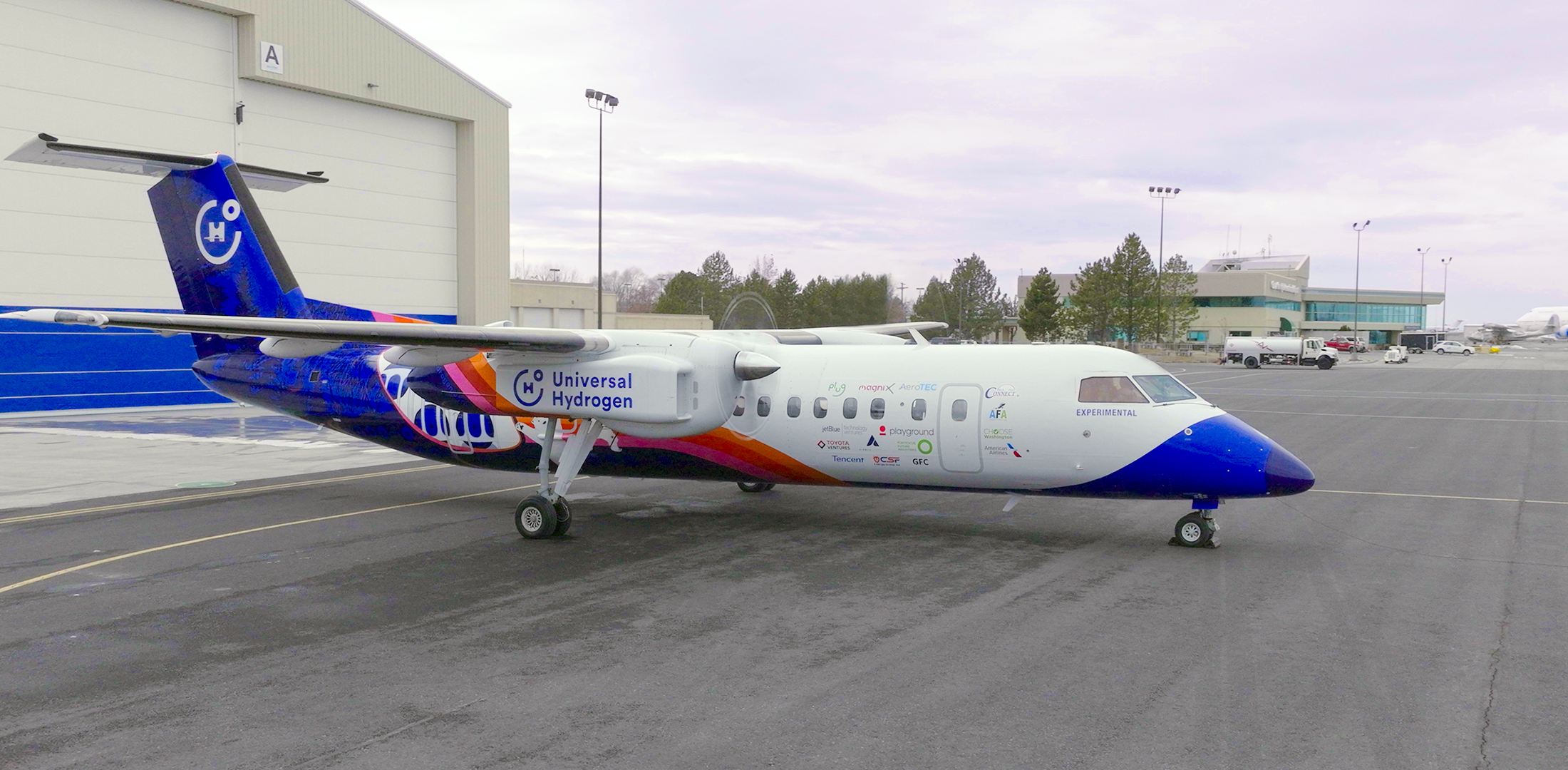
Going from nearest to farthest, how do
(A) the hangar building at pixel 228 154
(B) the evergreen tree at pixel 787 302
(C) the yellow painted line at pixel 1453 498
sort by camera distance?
(C) the yellow painted line at pixel 1453 498
(A) the hangar building at pixel 228 154
(B) the evergreen tree at pixel 787 302

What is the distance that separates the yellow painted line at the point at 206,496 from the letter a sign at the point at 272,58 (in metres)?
18.9

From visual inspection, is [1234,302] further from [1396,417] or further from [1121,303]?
[1396,417]

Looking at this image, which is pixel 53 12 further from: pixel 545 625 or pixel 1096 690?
pixel 1096 690

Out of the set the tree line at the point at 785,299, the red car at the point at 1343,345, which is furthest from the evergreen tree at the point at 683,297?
the red car at the point at 1343,345

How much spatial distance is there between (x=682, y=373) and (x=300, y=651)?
19.8ft

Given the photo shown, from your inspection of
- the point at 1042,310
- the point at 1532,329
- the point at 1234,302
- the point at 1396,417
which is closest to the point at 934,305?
the point at 1042,310

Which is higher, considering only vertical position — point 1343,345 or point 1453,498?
point 1343,345

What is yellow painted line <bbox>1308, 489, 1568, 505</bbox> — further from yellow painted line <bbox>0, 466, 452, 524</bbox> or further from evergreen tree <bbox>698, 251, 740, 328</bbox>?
evergreen tree <bbox>698, 251, 740, 328</bbox>

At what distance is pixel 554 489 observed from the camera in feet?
47.3

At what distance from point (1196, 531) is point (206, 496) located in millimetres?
15610

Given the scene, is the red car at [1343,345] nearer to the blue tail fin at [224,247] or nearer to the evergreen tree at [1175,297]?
the evergreen tree at [1175,297]

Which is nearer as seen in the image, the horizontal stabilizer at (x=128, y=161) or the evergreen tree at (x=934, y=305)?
the horizontal stabilizer at (x=128, y=161)

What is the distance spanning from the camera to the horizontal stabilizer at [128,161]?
563 inches

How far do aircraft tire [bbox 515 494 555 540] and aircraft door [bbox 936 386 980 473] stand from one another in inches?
208
